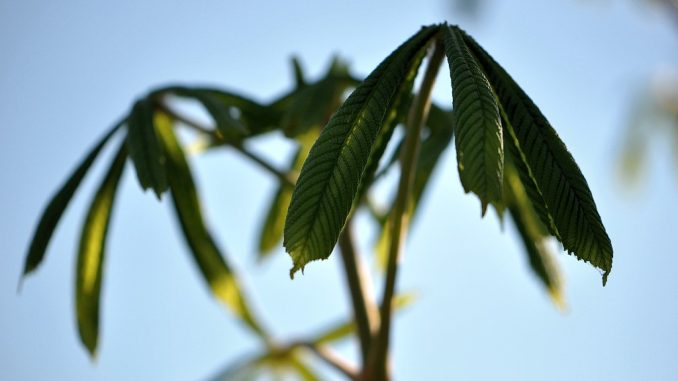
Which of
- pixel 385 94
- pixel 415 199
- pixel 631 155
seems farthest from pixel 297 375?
pixel 631 155

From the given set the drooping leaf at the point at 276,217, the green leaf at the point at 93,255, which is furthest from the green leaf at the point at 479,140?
the drooping leaf at the point at 276,217

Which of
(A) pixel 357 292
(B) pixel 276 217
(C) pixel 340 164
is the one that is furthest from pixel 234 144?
(C) pixel 340 164

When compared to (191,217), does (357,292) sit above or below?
below

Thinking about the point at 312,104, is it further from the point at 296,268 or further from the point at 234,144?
the point at 296,268

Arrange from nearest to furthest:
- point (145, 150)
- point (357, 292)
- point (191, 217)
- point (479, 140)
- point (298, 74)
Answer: point (479, 140)
point (145, 150)
point (357, 292)
point (191, 217)
point (298, 74)

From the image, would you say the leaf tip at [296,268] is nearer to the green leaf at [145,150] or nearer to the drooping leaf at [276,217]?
the green leaf at [145,150]

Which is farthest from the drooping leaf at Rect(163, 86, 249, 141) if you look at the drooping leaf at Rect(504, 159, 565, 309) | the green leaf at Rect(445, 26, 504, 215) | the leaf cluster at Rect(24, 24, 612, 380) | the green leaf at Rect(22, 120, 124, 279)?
the green leaf at Rect(445, 26, 504, 215)

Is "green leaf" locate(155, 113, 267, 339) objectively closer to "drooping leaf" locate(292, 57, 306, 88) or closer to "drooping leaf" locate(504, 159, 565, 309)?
"drooping leaf" locate(292, 57, 306, 88)
